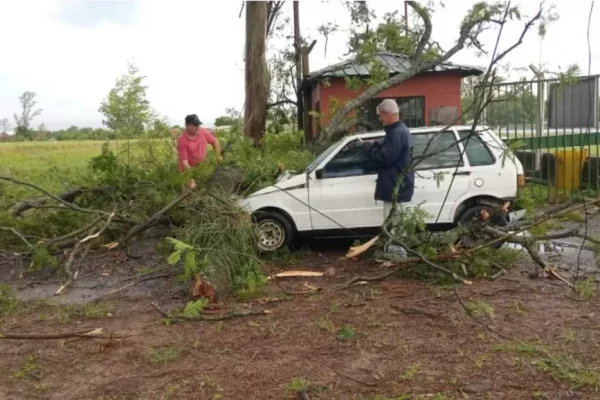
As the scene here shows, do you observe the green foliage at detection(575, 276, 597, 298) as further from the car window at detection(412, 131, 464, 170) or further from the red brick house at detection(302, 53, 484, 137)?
the red brick house at detection(302, 53, 484, 137)

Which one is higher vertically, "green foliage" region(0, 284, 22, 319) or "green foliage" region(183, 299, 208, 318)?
"green foliage" region(183, 299, 208, 318)

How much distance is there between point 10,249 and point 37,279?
56.7 inches

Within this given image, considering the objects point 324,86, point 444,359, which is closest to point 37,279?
point 444,359

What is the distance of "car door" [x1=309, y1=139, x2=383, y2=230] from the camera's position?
812 cm

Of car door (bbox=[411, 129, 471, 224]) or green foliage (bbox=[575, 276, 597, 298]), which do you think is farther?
car door (bbox=[411, 129, 471, 224])

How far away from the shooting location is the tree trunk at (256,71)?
43.7 feet

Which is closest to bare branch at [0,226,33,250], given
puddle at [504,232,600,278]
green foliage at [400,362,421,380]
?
green foliage at [400,362,421,380]

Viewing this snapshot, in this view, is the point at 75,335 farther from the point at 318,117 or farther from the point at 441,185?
the point at 318,117

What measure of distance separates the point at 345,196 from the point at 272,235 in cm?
113

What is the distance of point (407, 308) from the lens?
5.79 metres

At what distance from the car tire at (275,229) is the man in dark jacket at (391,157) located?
143 centimetres

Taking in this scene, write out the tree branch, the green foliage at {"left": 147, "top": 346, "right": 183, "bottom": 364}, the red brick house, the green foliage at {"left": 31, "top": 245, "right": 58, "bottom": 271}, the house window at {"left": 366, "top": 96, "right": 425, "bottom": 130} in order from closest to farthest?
the green foliage at {"left": 147, "top": 346, "right": 183, "bottom": 364} → the green foliage at {"left": 31, "top": 245, "right": 58, "bottom": 271} → the tree branch → the red brick house → the house window at {"left": 366, "top": 96, "right": 425, "bottom": 130}

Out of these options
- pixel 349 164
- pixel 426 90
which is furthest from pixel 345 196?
pixel 426 90

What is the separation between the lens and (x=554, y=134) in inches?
484
